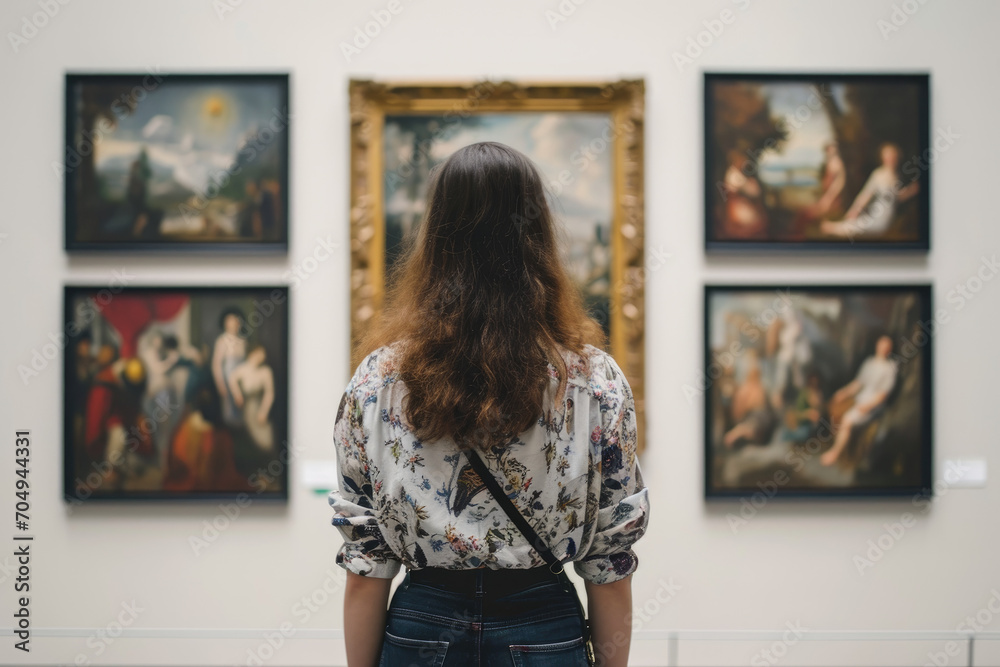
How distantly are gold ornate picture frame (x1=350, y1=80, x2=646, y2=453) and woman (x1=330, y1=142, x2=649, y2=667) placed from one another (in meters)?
1.97

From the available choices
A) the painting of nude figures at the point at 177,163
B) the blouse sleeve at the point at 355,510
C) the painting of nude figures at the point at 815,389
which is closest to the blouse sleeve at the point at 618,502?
the blouse sleeve at the point at 355,510

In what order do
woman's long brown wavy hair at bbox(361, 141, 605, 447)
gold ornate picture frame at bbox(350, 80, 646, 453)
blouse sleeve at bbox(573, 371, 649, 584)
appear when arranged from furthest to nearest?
gold ornate picture frame at bbox(350, 80, 646, 453), blouse sleeve at bbox(573, 371, 649, 584), woman's long brown wavy hair at bbox(361, 141, 605, 447)

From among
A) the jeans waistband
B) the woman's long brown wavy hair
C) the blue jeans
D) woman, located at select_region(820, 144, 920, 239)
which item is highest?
woman, located at select_region(820, 144, 920, 239)

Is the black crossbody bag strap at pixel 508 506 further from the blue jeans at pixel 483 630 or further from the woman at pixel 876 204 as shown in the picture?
the woman at pixel 876 204

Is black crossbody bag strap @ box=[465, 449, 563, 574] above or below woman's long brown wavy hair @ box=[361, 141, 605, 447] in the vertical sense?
below

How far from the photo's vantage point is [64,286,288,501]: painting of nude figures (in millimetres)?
3605

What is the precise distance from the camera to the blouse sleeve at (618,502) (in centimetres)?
162

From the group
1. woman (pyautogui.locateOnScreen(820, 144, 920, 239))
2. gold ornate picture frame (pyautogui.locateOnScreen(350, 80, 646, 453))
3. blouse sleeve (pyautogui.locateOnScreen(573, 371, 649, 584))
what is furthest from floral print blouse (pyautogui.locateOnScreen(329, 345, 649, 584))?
woman (pyautogui.locateOnScreen(820, 144, 920, 239))

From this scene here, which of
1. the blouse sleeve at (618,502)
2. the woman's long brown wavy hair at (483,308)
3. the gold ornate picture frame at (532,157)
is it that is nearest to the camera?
the woman's long brown wavy hair at (483,308)

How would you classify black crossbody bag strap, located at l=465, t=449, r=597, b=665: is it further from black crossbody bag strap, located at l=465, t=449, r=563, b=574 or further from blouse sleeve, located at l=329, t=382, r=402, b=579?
blouse sleeve, located at l=329, t=382, r=402, b=579

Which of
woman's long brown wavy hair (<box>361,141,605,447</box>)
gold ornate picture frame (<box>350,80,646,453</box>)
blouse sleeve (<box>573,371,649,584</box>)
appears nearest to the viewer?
woman's long brown wavy hair (<box>361,141,605,447</box>)

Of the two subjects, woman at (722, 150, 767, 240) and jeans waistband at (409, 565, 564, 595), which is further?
woman at (722, 150, 767, 240)

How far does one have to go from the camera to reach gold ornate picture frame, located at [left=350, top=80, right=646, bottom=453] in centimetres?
355

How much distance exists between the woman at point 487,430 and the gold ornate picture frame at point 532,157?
1.97 meters
